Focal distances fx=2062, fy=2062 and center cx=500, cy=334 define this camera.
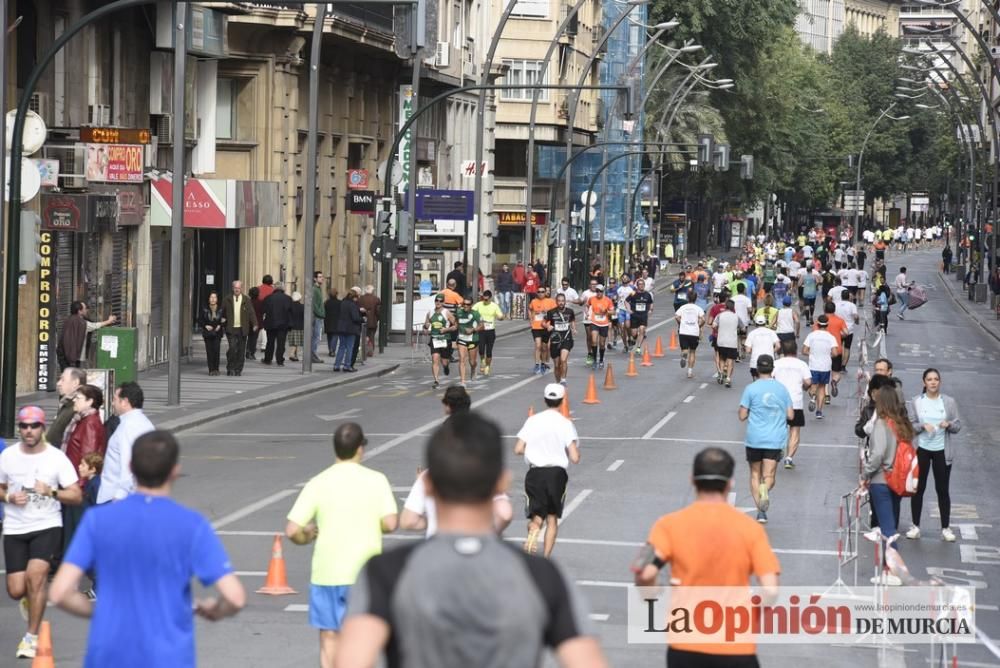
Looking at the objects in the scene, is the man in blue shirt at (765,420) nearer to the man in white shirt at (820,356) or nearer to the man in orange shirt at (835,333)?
the man in white shirt at (820,356)

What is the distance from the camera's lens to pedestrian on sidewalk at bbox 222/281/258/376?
35.4m

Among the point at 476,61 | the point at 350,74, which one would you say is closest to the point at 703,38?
the point at 476,61

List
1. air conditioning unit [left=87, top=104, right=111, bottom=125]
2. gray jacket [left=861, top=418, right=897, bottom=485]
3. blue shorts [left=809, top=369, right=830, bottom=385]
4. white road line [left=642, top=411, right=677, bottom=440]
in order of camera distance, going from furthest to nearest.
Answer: air conditioning unit [left=87, top=104, right=111, bottom=125] → blue shorts [left=809, top=369, right=830, bottom=385] → white road line [left=642, top=411, right=677, bottom=440] → gray jacket [left=861, top=418, right=897, bottom=485]

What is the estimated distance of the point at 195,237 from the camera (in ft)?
140

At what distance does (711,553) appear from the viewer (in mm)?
8328

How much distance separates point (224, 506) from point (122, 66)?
1821 cm

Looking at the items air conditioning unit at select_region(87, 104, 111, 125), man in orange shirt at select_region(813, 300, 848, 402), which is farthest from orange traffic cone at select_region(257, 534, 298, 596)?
air conditioning unit at select_region(87, 104, 111, 125)

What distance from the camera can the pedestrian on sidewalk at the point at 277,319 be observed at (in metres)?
38.3

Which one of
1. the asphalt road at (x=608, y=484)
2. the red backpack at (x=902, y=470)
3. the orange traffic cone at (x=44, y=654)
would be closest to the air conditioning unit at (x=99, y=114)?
the asphalt road at (x=608, y=484)

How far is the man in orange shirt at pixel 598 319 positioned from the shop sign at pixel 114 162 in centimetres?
1045

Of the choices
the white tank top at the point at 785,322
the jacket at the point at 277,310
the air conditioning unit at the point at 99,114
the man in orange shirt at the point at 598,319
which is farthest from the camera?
the jacket at the point at 277,310

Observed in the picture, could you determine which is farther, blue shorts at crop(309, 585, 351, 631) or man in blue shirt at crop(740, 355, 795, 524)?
man in blue shirt at crop(740, 355, 795, 524)

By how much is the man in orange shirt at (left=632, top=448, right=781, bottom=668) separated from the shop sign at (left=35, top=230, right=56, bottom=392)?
23.6m

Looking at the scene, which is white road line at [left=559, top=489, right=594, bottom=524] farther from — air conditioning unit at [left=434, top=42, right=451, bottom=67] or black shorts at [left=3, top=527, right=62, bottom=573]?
air conditioning unit at [left=434, top=42, right=451, bottom=67]
